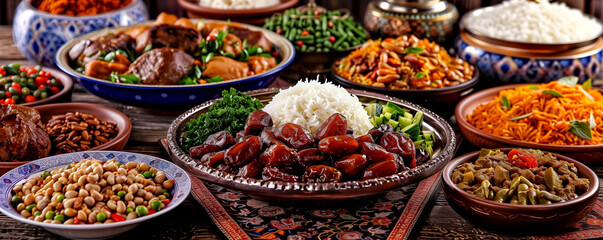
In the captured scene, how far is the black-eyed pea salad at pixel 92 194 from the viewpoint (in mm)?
2004

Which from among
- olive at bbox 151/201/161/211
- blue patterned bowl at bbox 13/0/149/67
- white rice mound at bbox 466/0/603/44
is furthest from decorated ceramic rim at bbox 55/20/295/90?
white rice mound at bbox 466/0/603/44

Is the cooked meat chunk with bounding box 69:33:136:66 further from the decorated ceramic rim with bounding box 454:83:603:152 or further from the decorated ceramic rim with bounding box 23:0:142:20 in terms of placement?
the decorated ceramic rim with bounding box 454:83:603:152

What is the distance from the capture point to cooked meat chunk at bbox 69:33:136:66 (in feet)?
11.2

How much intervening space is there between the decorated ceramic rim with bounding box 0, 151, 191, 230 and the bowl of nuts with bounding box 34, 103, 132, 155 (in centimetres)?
16

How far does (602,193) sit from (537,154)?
0.38 metres

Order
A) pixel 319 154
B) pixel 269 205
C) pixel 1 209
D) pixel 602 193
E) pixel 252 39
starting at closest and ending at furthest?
pixel 1 209, pixel 319 154, pixel 269 205, pixel 602 193, pixel 252 39

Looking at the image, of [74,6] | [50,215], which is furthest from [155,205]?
[74,6]

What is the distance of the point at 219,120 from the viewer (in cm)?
253

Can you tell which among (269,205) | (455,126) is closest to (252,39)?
(455,126)

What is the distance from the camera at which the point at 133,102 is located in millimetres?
3164

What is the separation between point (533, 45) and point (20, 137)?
9.02 ft

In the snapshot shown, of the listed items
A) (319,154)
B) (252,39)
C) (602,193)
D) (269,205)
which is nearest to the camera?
(319,154)

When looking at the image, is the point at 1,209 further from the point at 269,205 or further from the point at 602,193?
the point at 602,193

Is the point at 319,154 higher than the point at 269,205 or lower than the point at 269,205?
higher
